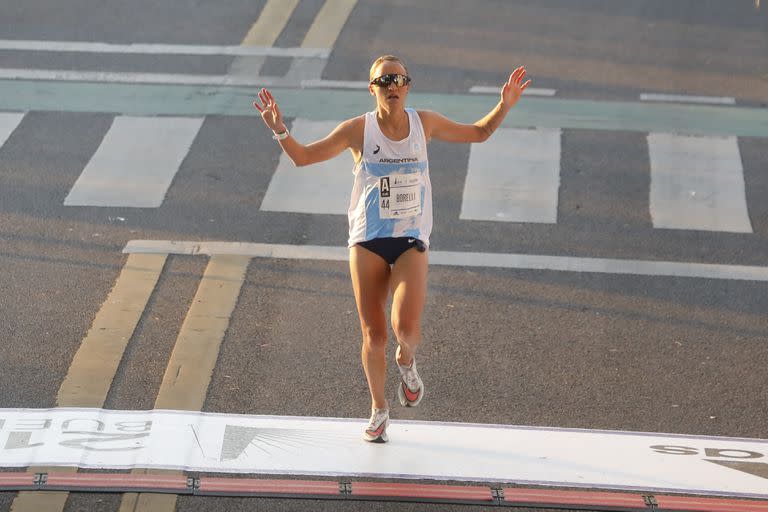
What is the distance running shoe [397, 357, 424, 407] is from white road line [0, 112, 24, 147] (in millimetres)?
6048

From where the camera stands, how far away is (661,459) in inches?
285

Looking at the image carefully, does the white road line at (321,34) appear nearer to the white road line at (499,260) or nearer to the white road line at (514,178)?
the white road line at (514,178)

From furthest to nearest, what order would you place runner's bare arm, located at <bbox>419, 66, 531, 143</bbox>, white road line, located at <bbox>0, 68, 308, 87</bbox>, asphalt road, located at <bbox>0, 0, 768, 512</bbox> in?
white road line, located at <bbox>0, 68, 308, 87</bbox> < asphalt road, located at <bbox>0, 0, 768, 512</bbox> < runner's bare arm, located at <bbox>419, 66, 531, 143</bbox>

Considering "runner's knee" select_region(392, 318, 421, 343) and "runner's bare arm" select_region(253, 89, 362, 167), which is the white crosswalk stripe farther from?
"runner's bare arm" select_region(253, 89, 362, 167)

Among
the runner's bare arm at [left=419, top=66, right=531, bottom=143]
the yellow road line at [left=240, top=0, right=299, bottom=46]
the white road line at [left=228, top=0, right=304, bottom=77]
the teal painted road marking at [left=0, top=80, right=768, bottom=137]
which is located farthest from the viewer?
the yellow road line at [left=240, top=0, right=299, bottom=46]

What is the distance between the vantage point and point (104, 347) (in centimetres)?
852

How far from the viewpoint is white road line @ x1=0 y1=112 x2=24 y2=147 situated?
12.3 meters

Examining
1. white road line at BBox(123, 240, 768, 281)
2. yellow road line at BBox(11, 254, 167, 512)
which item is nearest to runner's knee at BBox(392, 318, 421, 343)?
yellow road line at BBox(11, 254, 167, 512)

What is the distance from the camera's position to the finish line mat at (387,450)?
7.03 m

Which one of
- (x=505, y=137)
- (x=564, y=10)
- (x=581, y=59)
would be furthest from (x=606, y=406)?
(x=564, y=10)

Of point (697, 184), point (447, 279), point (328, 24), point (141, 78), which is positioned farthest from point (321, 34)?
point (447, 279)

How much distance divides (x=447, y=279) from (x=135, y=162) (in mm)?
3445

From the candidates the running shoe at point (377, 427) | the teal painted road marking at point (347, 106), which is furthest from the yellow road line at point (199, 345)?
the teal painted road marking at point (347, 106)

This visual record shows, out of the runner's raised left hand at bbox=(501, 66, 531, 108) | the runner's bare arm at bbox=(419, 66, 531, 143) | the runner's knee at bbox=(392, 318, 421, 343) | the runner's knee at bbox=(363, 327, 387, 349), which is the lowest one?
the runner's knee at bbox=(363, 327, 387, 349)
